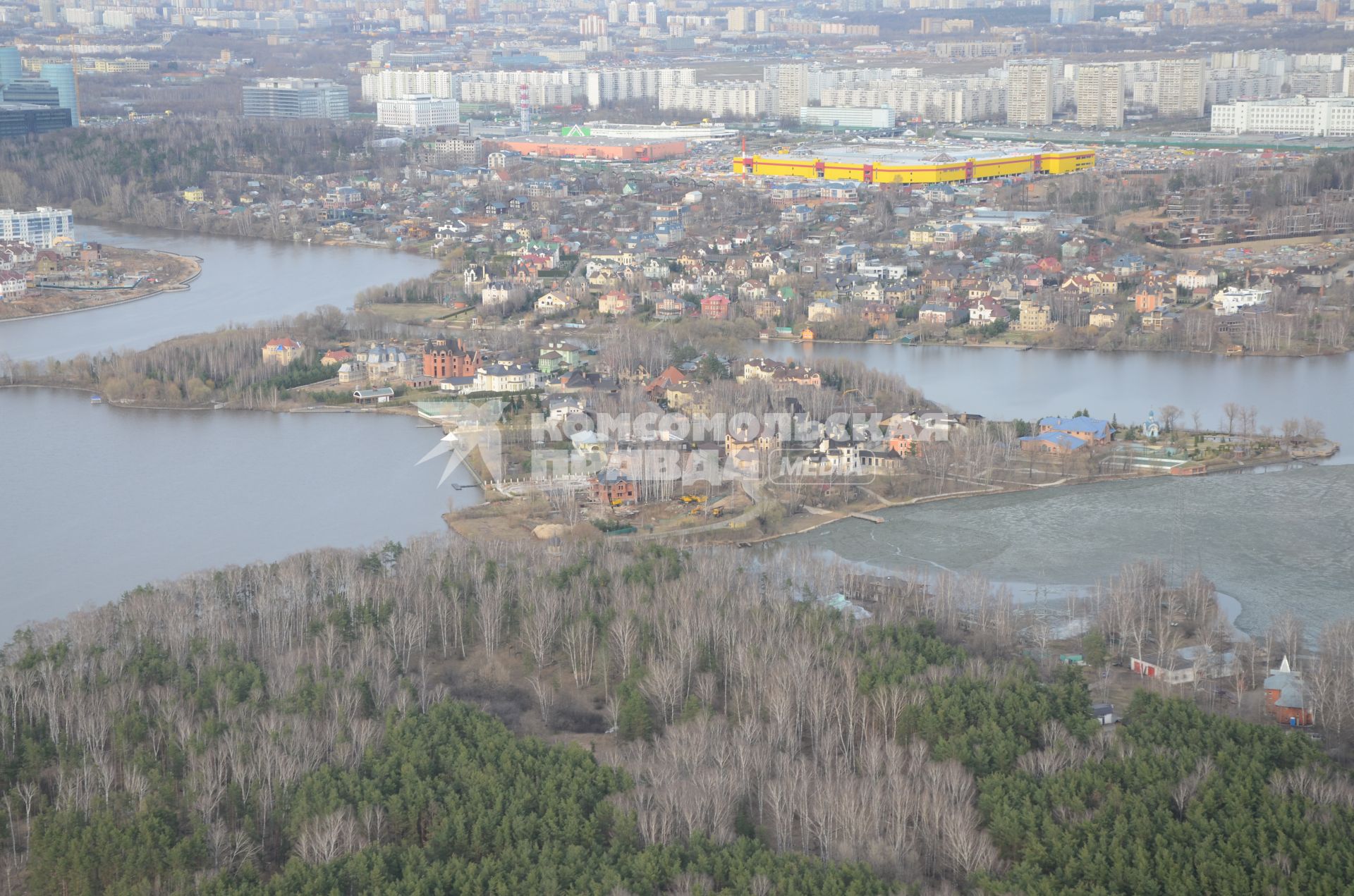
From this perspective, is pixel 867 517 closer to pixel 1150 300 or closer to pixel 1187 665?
pixel 1187 665

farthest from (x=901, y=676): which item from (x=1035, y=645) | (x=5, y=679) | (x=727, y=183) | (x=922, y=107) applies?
(x=922, y=107)

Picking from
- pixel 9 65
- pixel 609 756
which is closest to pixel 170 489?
pixel 609 756

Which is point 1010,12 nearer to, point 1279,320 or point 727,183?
point 727,183

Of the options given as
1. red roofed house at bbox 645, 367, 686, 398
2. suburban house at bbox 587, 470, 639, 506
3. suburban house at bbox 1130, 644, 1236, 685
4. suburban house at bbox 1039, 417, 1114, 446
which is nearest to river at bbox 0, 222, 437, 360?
red roofed house at bbox 645, 367, 686, 398

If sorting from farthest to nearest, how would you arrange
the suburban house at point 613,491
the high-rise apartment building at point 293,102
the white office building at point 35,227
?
the high-rise apartment building at point 293,102, the white office building at point 35,227, the suburban house at point 613,491

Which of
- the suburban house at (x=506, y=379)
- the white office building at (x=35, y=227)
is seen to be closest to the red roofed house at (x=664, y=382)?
the suburban house at (x=506, y=379)

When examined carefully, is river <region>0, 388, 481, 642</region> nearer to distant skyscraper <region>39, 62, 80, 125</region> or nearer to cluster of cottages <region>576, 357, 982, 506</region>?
cluster of cottages <region>576, 357, 982, 506</region>

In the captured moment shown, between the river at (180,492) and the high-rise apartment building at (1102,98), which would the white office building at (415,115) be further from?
the river at (180,492)
